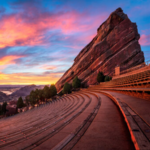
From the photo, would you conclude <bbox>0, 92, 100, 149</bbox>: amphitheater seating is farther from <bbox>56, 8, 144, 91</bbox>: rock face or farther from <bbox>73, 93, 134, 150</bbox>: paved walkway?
<bbox>56, 8, 144, 91</bbox>: rock face

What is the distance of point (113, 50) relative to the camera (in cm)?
5588

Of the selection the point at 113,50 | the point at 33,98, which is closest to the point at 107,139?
the point at 33,98

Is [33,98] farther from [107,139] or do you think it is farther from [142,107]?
[107,139]

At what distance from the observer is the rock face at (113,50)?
2030 inches

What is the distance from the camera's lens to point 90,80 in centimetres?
5734

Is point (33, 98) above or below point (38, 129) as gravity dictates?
below

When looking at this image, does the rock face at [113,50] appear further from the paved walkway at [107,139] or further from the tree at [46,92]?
the paved walkway at [107,139]

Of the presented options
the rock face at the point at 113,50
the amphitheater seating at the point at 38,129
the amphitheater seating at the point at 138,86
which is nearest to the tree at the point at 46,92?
the rock face at the point at 113,50

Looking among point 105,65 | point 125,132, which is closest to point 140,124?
point 125,132

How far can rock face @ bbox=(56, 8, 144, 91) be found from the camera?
169ft

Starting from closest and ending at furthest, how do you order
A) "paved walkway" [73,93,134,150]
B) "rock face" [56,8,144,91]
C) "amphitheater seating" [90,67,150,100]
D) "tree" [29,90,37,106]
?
"paved walkway" [73,93,134,150] < "amphitheater seating" [90,67,150,100] < "tree" [29,90,37,106] < "rock face" [56,8,144,91]

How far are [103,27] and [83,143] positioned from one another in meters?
69.6

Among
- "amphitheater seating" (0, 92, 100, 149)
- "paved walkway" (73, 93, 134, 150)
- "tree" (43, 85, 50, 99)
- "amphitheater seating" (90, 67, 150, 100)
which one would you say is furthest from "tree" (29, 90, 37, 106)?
"paved walkway" (73, 93, 134, 150)

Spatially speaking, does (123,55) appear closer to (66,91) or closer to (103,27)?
(103,27)
